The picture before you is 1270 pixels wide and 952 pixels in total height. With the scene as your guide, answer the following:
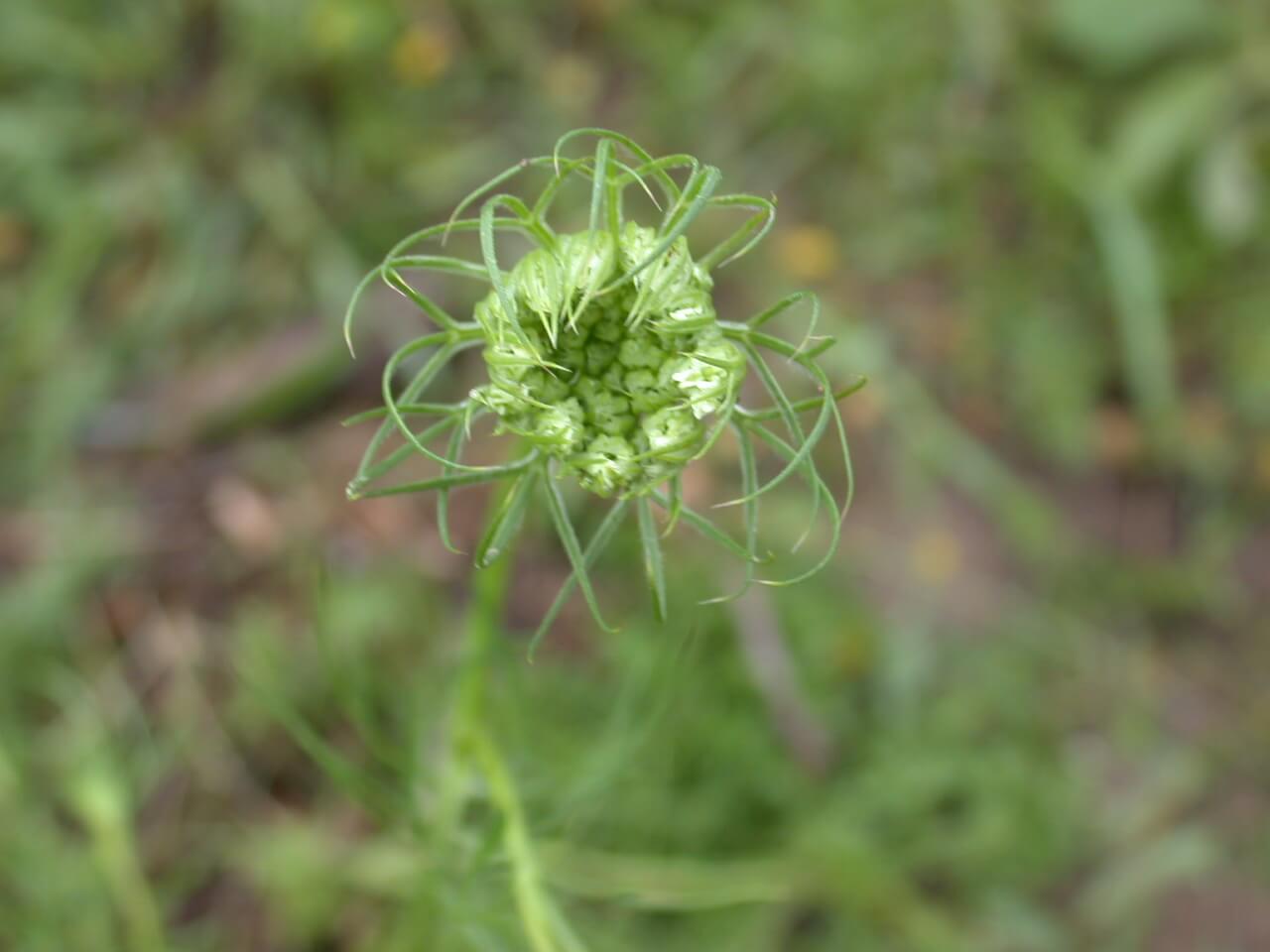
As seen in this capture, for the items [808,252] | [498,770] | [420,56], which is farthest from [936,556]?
[420,56]

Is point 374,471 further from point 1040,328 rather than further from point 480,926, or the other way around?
point 1040,328

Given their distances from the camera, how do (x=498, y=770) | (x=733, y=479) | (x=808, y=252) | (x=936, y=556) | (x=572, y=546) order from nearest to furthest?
(x=572, y=546) → (x=498, y=770) → (x=733, y=479) → (x=936, y=556) → (x=808, y=252)

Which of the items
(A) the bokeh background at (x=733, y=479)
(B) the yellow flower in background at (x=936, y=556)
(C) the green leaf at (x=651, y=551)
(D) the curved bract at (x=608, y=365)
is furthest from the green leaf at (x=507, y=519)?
(B) the yellow flower in background at (x=936, y=556)

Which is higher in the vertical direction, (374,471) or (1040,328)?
(1040,328)

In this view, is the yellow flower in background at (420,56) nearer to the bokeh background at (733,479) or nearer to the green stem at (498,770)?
the bokeh background at (733,479)

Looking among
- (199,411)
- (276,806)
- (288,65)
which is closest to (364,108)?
(288,65)

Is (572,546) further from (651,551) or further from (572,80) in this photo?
(572,80)

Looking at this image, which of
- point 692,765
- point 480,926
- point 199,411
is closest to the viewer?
point 480,926

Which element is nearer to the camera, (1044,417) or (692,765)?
(692,765)
